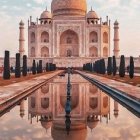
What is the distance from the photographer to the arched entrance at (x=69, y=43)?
43.8 meters

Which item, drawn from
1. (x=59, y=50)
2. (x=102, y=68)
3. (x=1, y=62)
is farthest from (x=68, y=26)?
(x=102, y=68)

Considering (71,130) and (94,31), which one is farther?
(94,31)

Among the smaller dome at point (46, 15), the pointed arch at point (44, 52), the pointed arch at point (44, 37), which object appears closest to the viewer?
the pointed arch at point (44, 52)

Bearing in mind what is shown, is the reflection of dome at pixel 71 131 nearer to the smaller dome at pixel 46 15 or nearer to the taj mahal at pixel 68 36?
the taj mahal at pixel 68 36

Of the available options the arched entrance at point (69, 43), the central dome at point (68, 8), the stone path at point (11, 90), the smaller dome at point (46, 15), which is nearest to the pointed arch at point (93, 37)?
the arched entrance at point (69, 43)

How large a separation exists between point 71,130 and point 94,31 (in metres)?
39.6

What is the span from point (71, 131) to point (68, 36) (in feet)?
135

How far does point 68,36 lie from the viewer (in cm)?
4472

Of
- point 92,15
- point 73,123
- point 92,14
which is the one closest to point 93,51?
point 92,15

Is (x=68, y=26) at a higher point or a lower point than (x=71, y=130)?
higher

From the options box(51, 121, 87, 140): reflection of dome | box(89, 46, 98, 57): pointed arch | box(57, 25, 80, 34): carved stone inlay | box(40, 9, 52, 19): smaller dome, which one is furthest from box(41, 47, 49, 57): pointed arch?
box(51, 121, 87, 140): reflection of dome

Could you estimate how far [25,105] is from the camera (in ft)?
20.1

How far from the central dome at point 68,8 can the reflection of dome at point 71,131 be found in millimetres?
40703

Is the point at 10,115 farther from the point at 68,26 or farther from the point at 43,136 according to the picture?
the point at 68,26
